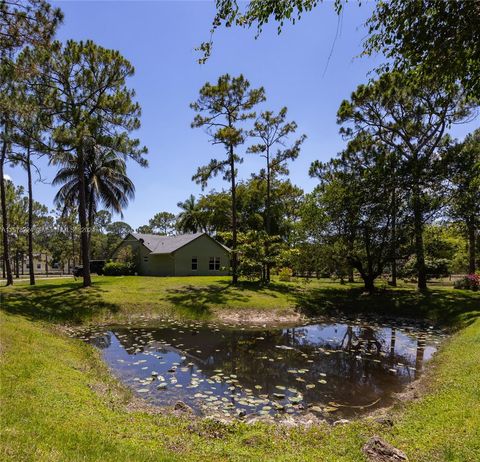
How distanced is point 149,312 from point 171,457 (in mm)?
13227

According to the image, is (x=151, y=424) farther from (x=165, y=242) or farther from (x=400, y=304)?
(x=165, y=242)

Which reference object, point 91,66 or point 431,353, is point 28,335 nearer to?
point 431,353

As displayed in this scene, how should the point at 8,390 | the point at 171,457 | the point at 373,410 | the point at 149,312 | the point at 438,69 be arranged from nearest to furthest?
1. the point at 171,457
2. the point at 438,69
3. the point at 8,390
4. the point at 373,410
5. the point at 149,312

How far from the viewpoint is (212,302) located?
61.1 feet

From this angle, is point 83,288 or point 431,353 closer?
point 431,353

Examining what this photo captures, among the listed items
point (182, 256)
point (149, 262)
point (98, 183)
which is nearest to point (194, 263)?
point (182, 256)

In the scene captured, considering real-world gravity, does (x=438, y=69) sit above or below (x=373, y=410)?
above

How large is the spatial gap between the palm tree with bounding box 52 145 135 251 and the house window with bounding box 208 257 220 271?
982 centimetres

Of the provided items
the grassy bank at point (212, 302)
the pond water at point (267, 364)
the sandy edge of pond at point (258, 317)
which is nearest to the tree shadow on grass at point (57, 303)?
the grassy bank at point (212, 302)

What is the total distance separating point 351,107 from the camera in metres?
23.8

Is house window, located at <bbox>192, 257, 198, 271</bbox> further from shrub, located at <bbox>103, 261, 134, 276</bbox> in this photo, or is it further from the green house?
shrub, located at <bbox>103, 261, 134, 276</bbox>

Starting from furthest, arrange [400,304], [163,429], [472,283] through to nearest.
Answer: [472,283]
[400,304]
[163,429]

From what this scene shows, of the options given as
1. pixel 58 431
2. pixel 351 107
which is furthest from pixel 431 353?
pixel 351 107

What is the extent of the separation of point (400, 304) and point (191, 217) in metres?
34.9
